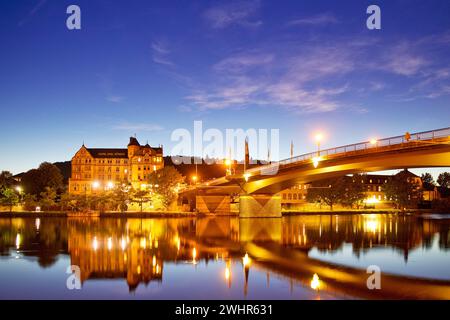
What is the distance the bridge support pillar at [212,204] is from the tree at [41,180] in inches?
1828

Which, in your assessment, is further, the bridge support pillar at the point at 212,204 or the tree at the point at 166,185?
the tree at the point at 166,185

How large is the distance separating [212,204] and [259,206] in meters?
16.9

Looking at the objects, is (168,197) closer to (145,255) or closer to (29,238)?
(29,238)

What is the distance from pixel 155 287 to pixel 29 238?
1282 inches

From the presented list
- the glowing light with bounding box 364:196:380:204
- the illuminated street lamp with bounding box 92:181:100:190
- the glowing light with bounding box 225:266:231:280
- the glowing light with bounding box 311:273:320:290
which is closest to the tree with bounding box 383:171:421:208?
the glowing light with bounding box 364:196:380:204

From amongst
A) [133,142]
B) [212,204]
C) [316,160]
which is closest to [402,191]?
[212,204]

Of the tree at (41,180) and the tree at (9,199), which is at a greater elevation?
the tree at (41,180)

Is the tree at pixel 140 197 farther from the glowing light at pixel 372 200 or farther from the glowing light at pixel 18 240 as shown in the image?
the glowing light at pixel 372 200

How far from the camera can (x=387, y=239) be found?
173 ft

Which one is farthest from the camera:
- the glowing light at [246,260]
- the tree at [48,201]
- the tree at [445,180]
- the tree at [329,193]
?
the tree at [445,180]

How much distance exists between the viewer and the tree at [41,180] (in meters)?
125

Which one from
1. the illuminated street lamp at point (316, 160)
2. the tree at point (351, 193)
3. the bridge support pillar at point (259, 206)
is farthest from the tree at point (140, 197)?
the illuminated street lamp at point (316, 160)

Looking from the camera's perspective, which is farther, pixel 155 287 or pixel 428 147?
pixel 428 147
